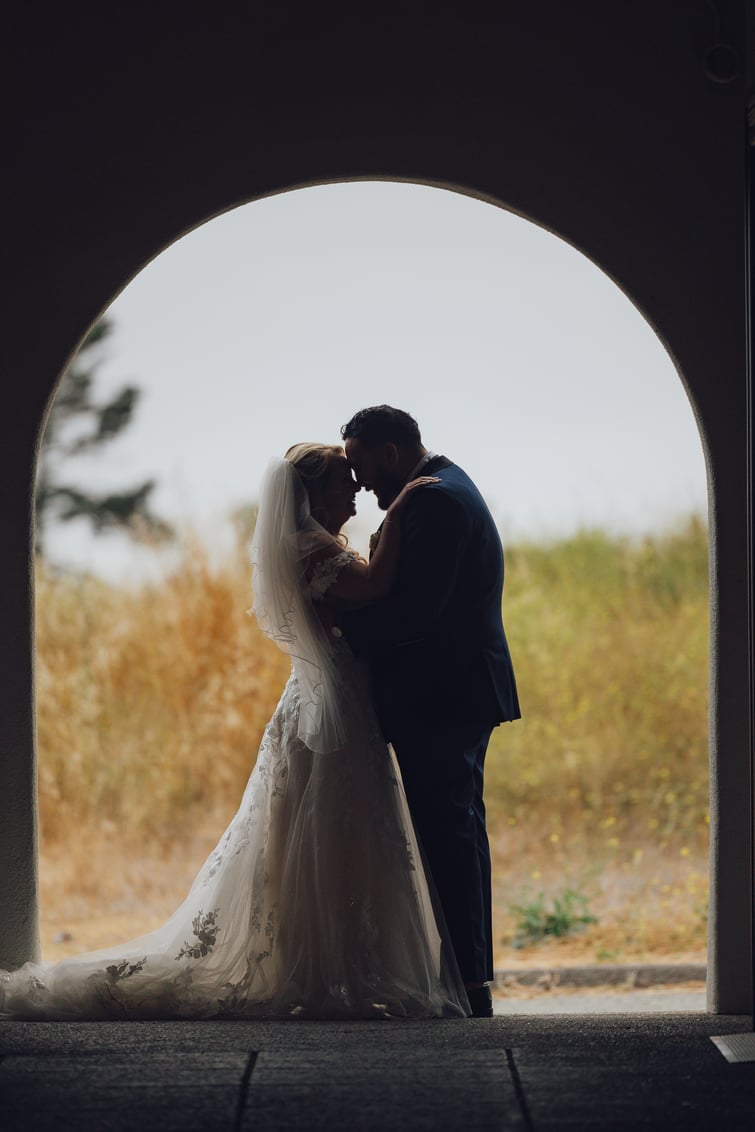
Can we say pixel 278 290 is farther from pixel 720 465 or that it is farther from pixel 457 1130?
pixel 457 1130

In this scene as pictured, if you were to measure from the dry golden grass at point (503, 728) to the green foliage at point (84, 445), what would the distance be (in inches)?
86.3

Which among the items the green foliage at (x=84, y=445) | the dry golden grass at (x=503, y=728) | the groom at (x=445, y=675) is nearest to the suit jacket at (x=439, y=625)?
the groom at (x=445, y=675)

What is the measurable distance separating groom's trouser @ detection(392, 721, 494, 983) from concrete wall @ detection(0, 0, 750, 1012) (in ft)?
2.21

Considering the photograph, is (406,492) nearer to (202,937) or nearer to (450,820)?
(450,820)

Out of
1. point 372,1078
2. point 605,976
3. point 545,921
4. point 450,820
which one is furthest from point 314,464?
point 545,921

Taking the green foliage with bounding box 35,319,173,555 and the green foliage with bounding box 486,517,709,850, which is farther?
the green foliage with bounding box 35,319,173,555

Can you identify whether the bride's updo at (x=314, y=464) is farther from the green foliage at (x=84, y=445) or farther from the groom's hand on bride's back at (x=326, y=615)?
the green foliage at (x=84, y=445)

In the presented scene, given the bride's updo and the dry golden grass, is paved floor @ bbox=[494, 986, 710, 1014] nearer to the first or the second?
the dry golden grass

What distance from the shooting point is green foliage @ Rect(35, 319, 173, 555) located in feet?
35.0

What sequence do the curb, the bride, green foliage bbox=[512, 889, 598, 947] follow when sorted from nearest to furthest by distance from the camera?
the bride
the curb
green foliage bbox=[512, 889, 598, 947]

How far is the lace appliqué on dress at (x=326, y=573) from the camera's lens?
348 cm

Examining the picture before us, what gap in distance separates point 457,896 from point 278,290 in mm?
7084

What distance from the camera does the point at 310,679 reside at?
11.5 ft

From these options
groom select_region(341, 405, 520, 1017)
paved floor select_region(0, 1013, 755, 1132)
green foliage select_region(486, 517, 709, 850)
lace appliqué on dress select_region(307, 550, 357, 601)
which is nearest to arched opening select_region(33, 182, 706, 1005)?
green foliage select_region(486, 517, 709, 850)
